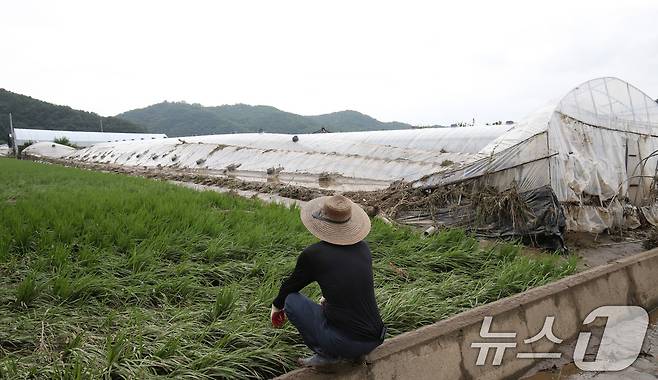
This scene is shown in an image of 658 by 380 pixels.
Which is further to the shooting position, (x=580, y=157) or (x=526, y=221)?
(x=580, y=157)

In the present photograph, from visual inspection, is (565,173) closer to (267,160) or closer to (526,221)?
(526,221)

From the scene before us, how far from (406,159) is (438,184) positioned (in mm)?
4559

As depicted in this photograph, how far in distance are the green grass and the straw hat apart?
0.69 m

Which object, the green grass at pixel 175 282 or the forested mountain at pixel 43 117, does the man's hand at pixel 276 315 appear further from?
the forested mountain at pixel 43 117

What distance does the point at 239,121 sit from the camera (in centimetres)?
7700

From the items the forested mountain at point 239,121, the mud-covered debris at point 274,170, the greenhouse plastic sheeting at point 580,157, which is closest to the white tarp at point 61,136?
the forested mountain at point 239,121

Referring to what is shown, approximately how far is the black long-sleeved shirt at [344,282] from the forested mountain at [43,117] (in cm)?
5406

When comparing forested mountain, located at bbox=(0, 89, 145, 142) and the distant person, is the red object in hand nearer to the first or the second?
the distant person

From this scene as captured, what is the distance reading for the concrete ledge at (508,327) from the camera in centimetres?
240

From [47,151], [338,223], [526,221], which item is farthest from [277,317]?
[47,151]

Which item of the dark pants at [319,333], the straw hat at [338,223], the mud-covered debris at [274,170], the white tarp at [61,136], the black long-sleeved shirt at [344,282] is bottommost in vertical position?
the mud-covered debris at [274,170]

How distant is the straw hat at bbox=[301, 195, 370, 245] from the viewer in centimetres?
203

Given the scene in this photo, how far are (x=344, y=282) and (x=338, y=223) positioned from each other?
10.8 inches

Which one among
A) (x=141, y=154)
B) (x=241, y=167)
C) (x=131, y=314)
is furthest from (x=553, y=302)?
(x=141, y=154)
